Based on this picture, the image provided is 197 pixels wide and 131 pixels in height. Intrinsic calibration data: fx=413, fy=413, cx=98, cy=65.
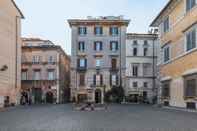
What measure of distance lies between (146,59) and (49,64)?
17402 millimetres

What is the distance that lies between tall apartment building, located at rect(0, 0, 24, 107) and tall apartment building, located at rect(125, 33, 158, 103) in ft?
82.0

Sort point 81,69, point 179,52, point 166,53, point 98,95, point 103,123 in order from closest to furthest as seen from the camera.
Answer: point 103,123 < point 179,52 < point 166,53 < point 98,95 < point 81,69

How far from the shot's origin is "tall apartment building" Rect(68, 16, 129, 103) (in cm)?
7412

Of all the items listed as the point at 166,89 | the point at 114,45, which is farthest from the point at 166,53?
the point at 114,45

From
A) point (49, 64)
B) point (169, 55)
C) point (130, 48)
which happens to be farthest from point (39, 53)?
point (169, 55)

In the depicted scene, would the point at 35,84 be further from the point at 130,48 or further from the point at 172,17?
the point at 172,17

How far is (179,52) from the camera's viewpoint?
34906 millimetres

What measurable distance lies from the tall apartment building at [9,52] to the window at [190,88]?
22.6 metres

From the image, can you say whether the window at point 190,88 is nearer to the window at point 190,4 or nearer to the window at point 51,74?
the window at point 190,4

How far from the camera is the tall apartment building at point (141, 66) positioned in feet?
244

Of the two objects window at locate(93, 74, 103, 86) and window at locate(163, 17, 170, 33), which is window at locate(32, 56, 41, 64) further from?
window at locate(163, 17, 170, 33)

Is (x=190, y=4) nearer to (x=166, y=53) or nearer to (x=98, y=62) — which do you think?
(x=166, y=53)

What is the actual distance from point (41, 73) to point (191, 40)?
1785 inches

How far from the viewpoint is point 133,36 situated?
7488 centimetres
